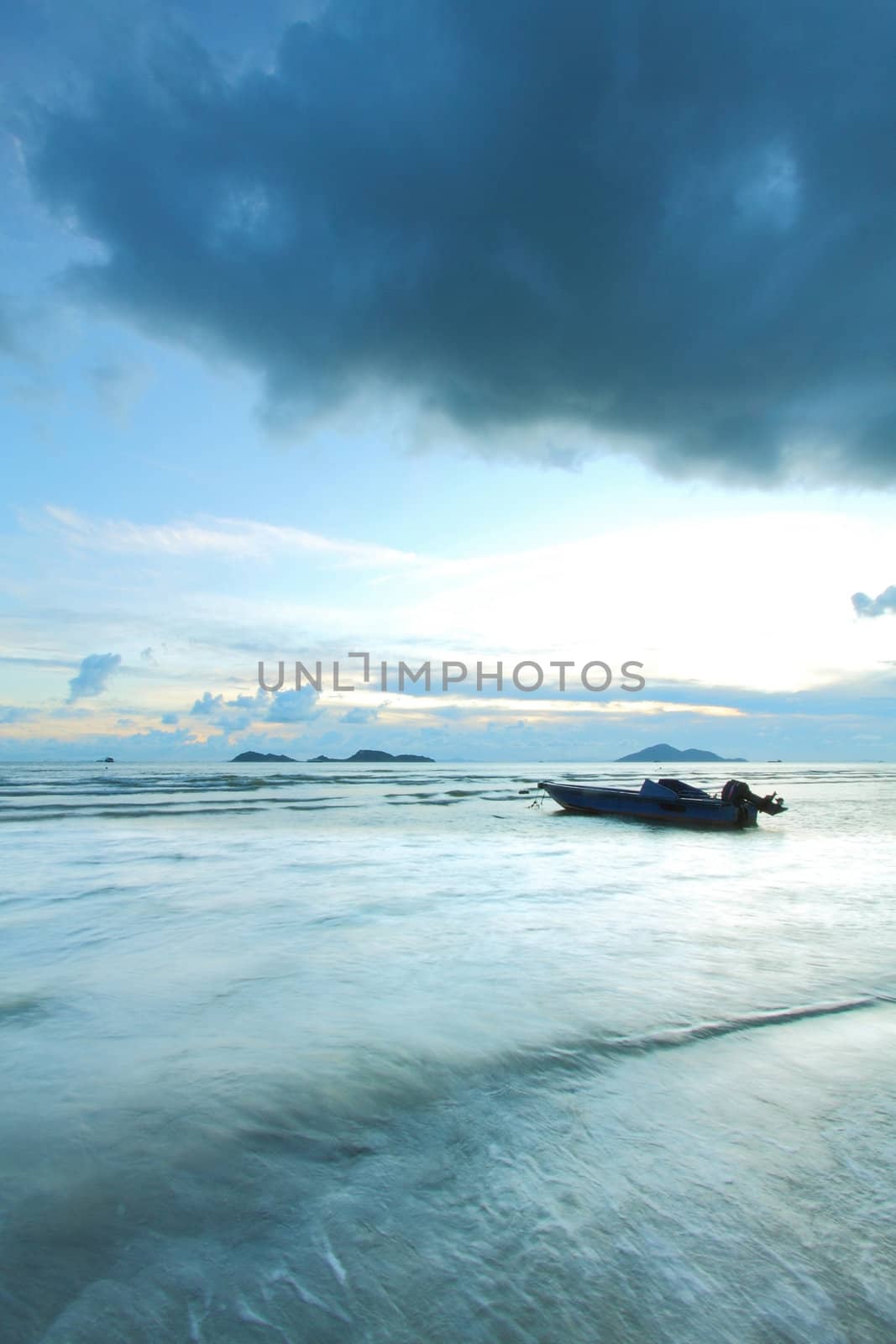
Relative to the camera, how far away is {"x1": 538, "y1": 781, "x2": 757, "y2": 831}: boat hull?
28.1m

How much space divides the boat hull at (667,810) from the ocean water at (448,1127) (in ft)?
58.8

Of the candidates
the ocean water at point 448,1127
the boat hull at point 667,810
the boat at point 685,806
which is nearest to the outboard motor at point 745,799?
the boat at point 685,806

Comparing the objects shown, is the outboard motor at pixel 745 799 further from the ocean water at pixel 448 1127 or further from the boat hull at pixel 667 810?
the ocean water at pixel 448 1127

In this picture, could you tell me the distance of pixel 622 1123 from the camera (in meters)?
4.23

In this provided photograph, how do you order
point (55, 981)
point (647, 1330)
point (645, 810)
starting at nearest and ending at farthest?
point (647, 1330)
point (55, 981)
point (645, 810)

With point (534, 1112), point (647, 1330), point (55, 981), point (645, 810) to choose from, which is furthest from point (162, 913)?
point (645, 810)

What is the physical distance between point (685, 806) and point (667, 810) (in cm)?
89

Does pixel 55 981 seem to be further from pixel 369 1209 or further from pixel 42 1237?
pixel 369 1209

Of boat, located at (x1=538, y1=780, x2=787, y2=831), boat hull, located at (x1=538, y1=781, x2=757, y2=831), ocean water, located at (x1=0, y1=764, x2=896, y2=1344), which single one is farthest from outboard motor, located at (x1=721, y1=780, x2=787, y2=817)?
ocean water, located at (x1=0, y1=764, x2=896, y2=1344)

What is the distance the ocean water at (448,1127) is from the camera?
9.16 ft

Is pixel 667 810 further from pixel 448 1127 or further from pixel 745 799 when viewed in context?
pixel 448 1127

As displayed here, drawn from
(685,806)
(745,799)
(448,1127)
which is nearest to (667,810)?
(685,806)

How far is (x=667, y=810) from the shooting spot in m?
29.4

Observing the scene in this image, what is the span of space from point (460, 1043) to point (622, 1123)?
5.62 feet
